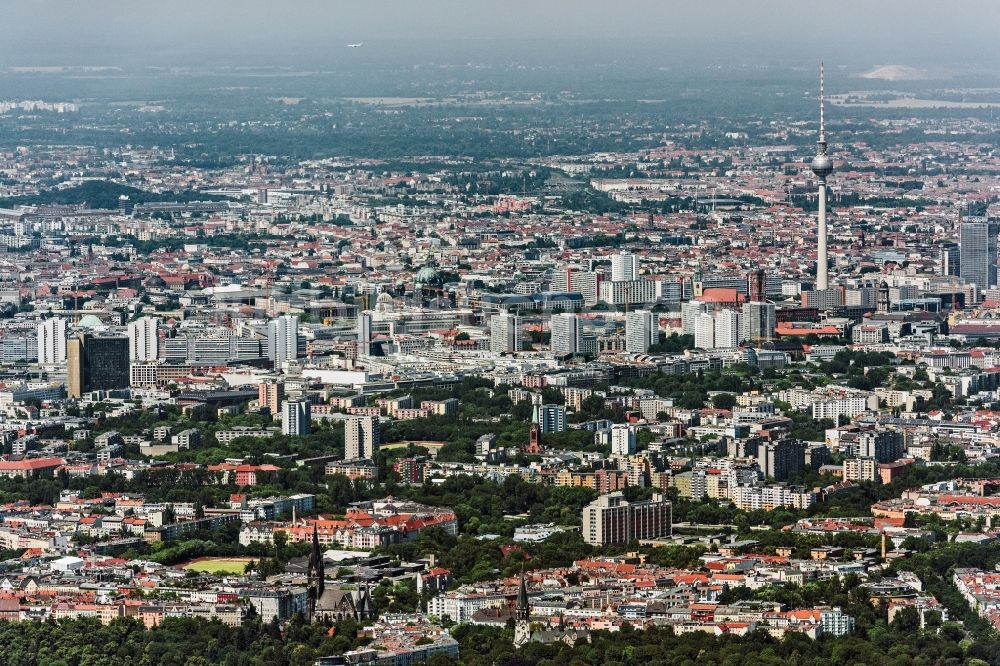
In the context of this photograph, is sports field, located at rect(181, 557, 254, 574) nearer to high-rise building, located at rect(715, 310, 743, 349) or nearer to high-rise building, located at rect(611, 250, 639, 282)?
high-rise building, located at rect(715, 310, 743, 349)

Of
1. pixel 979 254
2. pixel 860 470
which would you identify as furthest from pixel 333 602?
pixel 979 254

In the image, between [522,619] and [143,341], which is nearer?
[522,619]

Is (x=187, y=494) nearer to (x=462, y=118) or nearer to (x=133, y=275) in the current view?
(x=133, y=275)

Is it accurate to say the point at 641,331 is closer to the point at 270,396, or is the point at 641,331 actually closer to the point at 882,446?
the point at 270,396

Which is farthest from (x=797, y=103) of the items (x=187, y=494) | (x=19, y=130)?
(x=187, y=494)

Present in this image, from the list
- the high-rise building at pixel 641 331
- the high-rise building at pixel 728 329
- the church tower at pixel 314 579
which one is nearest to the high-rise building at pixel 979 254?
the high-rise building at pixel 728 329

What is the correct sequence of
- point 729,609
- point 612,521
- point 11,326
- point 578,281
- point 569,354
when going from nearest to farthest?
point 729,609
point 612,521
point 569,354
point 11,326
point 578,281
